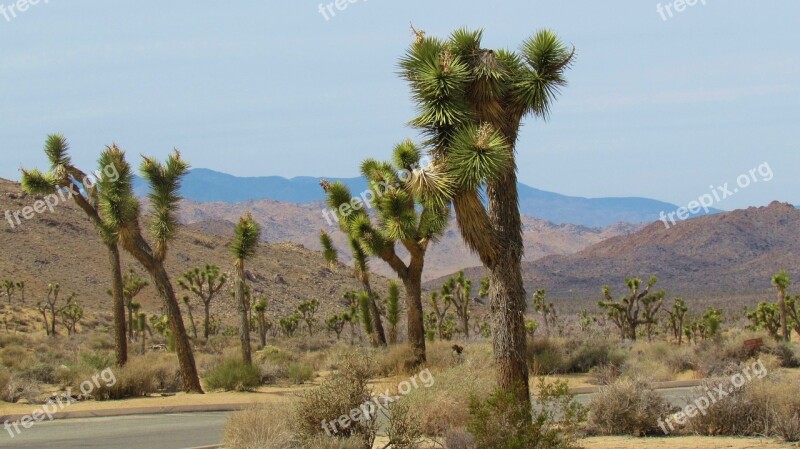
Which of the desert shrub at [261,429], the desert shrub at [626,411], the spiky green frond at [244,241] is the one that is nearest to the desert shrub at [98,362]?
the spiky green frond at [244,241]

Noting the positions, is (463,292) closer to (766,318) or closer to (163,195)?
(766,318)

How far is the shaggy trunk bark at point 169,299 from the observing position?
23.2 metres

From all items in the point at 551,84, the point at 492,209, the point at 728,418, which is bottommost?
the point at 728,418

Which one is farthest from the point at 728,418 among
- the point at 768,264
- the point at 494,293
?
the point at 768,264

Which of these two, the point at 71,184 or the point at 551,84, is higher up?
the point at 71,184

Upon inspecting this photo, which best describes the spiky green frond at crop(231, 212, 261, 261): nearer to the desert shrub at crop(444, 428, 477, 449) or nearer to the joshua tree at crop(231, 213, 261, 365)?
the joshua tree at crop(231, 213, 261, 365)

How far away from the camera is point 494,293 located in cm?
1382

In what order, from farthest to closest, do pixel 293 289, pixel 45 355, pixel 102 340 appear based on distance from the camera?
pixel 293 289
pixel 102 340
pixel 45 355

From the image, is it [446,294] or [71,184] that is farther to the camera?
[446,294]

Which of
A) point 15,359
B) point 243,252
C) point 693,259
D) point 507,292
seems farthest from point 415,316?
point 693,259

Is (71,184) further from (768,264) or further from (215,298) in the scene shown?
(768,264)

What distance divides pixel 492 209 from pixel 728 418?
488 cm

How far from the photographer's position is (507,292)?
13.7 m

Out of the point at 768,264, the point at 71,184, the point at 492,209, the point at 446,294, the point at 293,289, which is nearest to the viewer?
the point at 492,209
